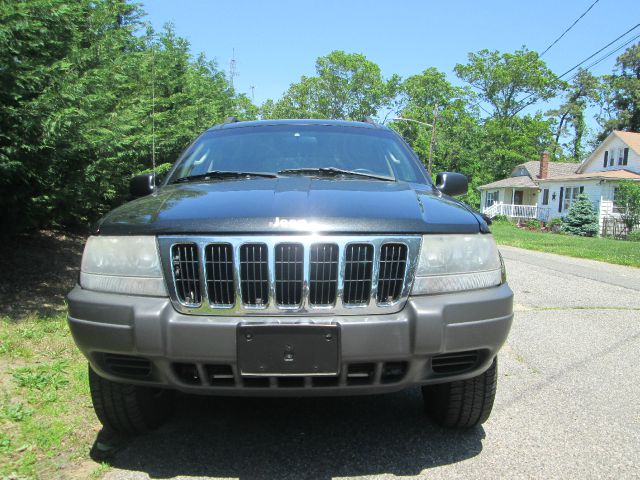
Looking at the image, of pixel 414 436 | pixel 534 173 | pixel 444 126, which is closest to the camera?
pixel 414 436

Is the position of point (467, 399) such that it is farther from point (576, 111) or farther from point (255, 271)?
point (576, 111)

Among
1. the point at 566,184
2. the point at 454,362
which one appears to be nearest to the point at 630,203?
the point at 566,184

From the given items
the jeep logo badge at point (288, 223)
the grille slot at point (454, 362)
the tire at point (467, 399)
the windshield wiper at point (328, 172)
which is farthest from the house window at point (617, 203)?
the jeep logo badge at point (288, 223)

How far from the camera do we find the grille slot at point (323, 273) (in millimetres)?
2281

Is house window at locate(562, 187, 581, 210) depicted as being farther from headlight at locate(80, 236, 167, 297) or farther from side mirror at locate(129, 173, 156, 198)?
headlight at locate(80, 236, 167, 297)

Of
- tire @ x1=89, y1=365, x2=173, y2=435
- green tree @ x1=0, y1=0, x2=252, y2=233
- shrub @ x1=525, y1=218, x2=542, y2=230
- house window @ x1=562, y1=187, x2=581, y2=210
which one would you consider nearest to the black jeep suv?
tire @ x1=89, y1=365, x2=173, y2=435

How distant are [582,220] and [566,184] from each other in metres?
8.70

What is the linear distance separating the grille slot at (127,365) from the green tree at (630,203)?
3298 centimetres

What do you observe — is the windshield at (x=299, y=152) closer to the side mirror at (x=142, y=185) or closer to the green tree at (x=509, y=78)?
the side mirror at (x=142, y=185)

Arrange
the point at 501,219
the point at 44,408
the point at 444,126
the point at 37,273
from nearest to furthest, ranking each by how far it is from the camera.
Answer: the point at 44,408, the point at 37,273, the point at 501,219, the point at 444,126

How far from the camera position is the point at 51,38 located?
16.4 ft

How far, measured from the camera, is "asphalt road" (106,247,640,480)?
259 cm

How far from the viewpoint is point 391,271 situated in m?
2.34

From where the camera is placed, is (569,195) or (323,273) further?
(569,195)
